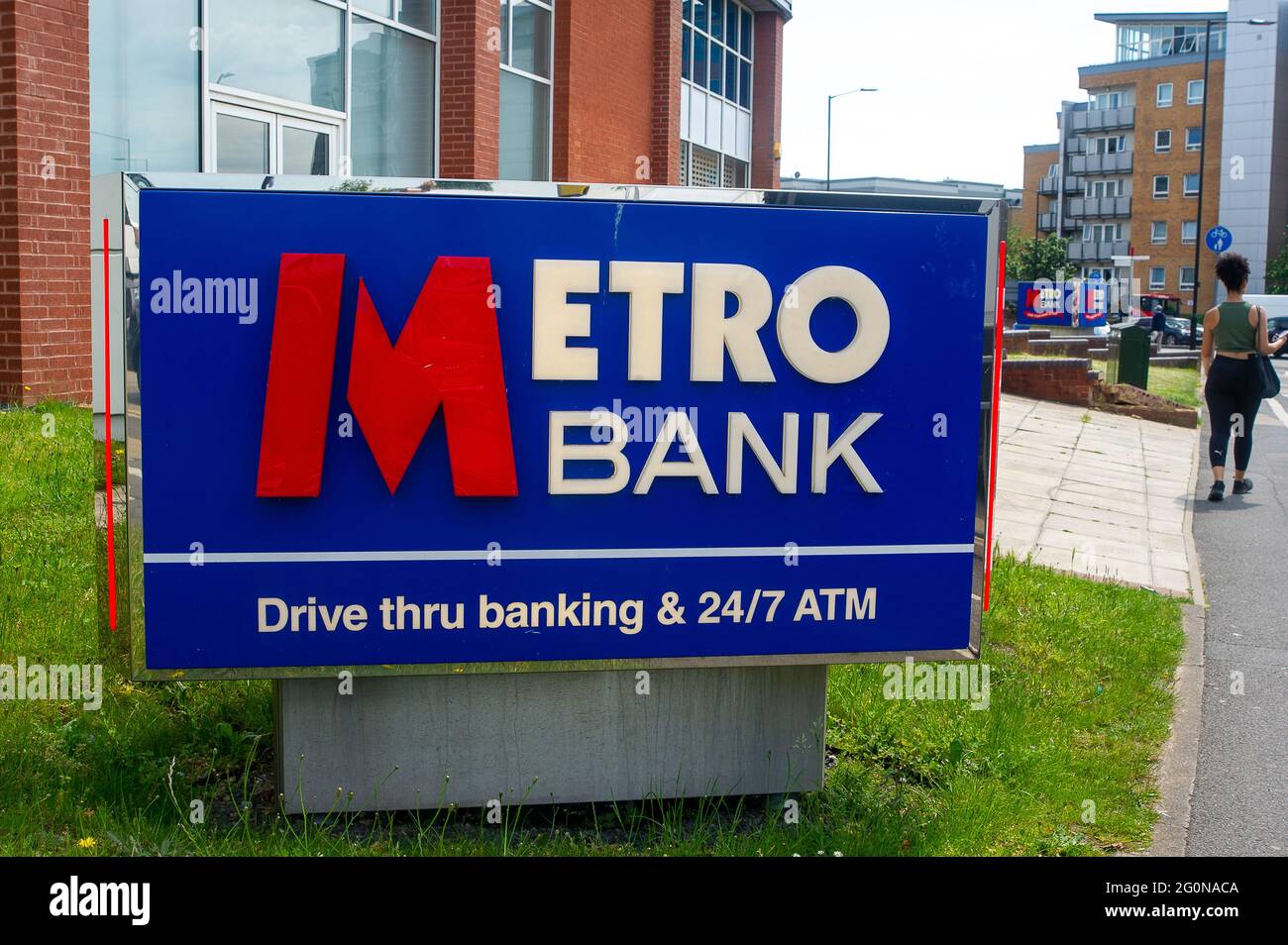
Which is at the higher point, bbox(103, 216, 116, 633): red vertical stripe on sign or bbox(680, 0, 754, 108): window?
bbox(680, 0, 754, 108): window

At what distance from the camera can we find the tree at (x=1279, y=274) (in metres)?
70.7

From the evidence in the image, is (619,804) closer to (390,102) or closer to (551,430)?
(551,430)

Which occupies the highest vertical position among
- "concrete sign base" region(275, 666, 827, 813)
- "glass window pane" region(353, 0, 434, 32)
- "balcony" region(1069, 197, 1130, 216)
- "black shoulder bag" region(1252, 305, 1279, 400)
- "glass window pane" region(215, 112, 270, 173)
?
"balcony" region(1069, 197, 1130, 216)

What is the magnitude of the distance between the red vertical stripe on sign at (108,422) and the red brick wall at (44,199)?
7315mm

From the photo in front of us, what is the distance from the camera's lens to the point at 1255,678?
6.19 metres

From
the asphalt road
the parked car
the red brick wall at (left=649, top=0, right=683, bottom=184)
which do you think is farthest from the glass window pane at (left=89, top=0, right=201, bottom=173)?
the parked car

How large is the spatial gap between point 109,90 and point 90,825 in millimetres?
9599

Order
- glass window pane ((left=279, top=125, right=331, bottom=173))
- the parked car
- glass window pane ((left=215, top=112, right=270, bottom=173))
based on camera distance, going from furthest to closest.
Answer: the parked car
glass window pane ((left=279, top=125, right=331, bottom=173))
glass window pane ((left=215, top=112, right=270, bottom=173))

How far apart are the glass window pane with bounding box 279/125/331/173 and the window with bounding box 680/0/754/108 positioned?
12.0m

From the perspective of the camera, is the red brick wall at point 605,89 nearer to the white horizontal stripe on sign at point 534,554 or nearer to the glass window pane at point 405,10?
the glass window pane at point 405,10

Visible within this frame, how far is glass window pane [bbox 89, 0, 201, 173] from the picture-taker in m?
11.4

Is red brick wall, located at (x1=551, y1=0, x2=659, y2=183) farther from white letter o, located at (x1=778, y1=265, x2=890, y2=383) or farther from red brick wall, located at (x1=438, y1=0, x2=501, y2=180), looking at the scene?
white letter o, located at (x1=778, y1=265, x2=890, y2=383)

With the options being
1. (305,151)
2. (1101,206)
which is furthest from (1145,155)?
(305,151)

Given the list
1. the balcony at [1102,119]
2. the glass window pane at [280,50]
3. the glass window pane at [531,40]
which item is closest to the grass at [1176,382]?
the glass window pane at [531,40]
